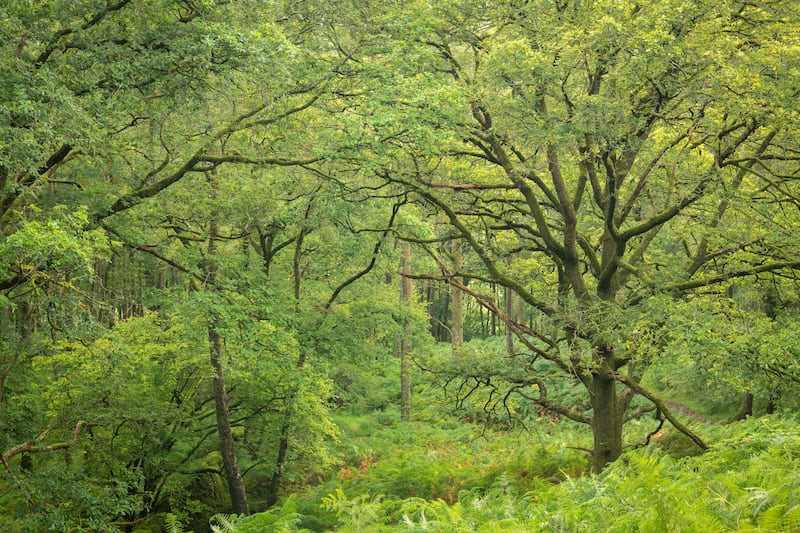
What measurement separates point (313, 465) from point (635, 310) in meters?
8.35

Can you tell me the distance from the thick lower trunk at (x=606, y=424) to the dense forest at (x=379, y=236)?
5cm

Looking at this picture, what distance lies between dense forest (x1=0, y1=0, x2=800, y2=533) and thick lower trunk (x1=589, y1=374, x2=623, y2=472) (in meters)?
0.05

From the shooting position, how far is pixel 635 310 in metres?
9.02

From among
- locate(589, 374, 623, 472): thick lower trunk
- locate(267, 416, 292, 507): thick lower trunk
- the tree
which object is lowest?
locate(267, 416, 292, 507): thick lower trunk

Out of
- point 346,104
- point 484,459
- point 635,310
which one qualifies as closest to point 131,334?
point 346,104

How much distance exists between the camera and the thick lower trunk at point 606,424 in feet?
33.8

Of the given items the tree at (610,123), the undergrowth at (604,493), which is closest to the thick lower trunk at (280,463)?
the undergrowth at (604,493)

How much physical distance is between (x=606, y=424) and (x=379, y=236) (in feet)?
18.3

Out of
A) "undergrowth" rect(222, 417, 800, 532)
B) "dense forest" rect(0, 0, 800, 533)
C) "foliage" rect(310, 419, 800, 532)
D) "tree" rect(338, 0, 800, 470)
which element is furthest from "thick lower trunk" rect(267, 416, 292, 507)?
"foliage" rect(310, 419, 800, 532)

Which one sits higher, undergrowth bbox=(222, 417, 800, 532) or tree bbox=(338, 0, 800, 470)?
tree bbox=(338, 0, 800, 470)

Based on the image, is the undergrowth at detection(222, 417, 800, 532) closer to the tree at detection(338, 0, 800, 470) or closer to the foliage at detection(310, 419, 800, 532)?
the foliage at detection(310, 419, 800, 532)

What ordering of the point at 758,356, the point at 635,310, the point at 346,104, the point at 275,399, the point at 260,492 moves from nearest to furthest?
1. the point at 758,356
2. the point at 635,310
3. the point at 346,104
4. the point at 275,399
5. the point at 260,492

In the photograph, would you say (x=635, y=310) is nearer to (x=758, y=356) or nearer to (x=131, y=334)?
(x=758, y=356)

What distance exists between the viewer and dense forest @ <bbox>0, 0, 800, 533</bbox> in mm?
7383
